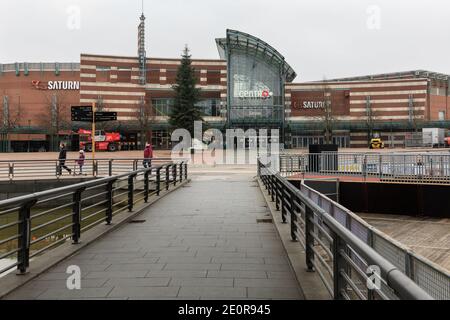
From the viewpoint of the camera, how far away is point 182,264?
5.89 meters

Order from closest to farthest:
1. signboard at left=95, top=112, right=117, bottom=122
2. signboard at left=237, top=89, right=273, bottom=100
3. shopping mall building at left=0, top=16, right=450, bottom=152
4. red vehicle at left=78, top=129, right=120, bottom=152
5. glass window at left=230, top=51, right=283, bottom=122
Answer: signboard at left=95, top=112, right=117, bottom=122
red vehicle at left=78, top=129, right=120, bottom=152
shopping mall building at left=0, top=16, right=450, bottom=152
glass window at left=230, top=51, right=283, bottom=122
signboard at left=237, top=89, right=273, bottom=100

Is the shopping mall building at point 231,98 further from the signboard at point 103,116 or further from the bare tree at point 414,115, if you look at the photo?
the signboard at point 103,116

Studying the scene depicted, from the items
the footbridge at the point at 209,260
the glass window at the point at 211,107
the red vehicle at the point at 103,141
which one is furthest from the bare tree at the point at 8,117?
the footbridge at the point at 209,260

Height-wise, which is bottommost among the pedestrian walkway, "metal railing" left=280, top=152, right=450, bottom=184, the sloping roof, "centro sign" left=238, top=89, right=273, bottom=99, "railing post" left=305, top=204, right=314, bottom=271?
the pedestrian walkway

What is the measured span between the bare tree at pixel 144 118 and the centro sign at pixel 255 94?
15.6 meters

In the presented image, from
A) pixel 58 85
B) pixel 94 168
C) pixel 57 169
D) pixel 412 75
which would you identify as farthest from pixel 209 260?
pixel 412 75

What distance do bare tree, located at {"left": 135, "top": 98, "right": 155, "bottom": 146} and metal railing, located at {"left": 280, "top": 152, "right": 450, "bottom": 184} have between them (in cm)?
4306

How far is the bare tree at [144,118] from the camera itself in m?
62.2

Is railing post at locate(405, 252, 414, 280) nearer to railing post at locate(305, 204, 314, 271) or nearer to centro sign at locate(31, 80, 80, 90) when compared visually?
railing post at locate(305, 204, 314, 271)

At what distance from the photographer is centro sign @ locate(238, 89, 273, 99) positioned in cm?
7275

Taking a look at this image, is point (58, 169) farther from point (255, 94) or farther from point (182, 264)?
point (255, 94)

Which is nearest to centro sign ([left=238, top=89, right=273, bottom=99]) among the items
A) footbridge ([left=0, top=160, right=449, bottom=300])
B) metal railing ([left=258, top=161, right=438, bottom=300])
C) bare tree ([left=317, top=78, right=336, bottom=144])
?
bare tree ([left=317, top=78, right=336, bottom=144])

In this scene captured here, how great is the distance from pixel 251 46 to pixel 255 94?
7.97 meters

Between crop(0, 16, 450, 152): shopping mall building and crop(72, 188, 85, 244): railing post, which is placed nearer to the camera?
crop(72, 188, 85, 244): railing post
